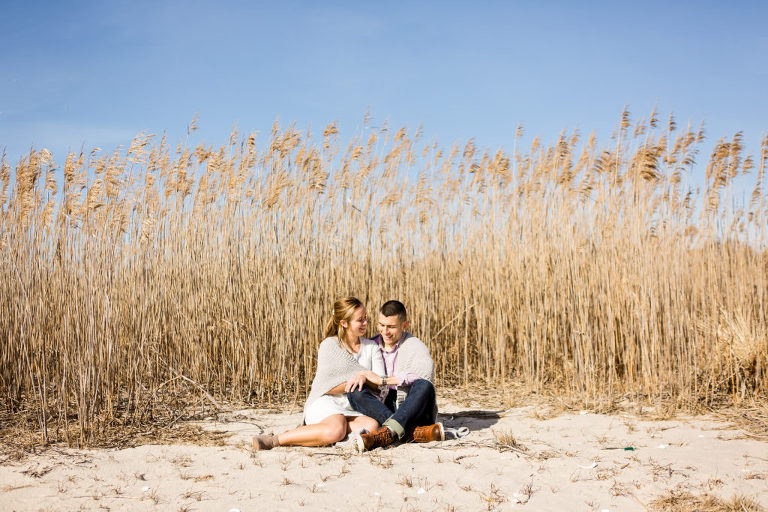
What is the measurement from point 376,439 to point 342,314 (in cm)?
79

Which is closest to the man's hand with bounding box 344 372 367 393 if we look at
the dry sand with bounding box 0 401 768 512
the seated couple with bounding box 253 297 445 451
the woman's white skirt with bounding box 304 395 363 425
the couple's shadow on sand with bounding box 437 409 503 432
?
the seated couple with bounding box 253 297 445 451

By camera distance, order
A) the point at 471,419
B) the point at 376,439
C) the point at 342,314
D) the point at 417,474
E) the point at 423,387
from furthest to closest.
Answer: the point at 471,419, the point at 342,314, the point at 423,387, the point at 376,439, the point at 417,474

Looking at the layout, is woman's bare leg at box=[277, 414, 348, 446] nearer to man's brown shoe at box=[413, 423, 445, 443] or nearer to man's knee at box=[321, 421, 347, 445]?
man's knee at box=[321, 421, 347, 445]

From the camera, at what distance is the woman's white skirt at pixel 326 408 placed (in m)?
3.51

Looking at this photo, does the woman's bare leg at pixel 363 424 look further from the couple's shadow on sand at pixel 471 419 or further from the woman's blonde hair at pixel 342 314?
the couple's shadow on sand at pixel 471 419

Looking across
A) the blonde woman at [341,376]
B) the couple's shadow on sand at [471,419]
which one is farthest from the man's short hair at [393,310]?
the couple's shadow on sand at [471,419]

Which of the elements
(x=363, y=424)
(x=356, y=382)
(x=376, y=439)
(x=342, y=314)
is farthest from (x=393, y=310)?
(x=376, y=439)

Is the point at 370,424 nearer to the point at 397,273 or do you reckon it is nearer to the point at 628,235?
the point at 397,273

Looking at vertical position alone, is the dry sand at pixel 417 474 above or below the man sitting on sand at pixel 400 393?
below

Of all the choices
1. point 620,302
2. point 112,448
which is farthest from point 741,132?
point 112,448

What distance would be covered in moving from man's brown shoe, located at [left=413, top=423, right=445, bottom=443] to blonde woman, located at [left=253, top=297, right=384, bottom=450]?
25cm

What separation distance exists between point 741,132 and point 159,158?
464 centimetres

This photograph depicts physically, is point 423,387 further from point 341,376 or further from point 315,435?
point 315,435

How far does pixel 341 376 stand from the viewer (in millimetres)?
3570
